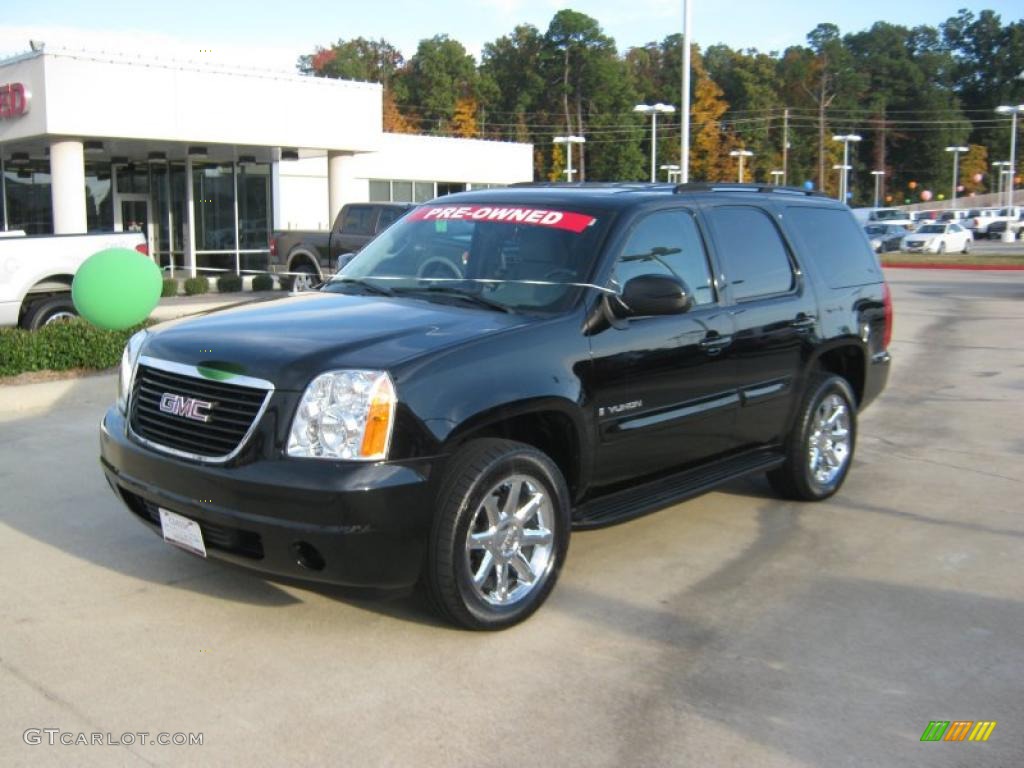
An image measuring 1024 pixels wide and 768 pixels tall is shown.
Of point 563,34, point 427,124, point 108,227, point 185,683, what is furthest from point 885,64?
point 185,683

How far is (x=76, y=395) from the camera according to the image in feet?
31.4

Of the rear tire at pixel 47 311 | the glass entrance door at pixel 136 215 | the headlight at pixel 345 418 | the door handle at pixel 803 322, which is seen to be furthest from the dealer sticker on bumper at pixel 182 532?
the glass entrance door at pixel 136 215

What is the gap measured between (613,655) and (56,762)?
2117 mm

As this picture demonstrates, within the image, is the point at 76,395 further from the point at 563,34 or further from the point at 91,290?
the point at 563,34

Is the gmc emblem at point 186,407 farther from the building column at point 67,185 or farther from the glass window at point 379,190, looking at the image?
the glass window at point 379,190

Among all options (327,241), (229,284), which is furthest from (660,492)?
(229,284)

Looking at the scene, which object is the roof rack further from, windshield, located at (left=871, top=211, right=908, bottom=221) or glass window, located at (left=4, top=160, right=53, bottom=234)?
windshield, located at (left=871, top=211, right=908, bottom=221)

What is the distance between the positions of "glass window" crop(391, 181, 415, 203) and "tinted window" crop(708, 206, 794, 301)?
2965 centimetres

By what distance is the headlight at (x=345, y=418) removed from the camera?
4.02 m

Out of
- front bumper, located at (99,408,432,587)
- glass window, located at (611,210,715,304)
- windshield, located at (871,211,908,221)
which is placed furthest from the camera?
windshield, located at (871,211,908,221)

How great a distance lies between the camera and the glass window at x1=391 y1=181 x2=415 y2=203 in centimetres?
3509
